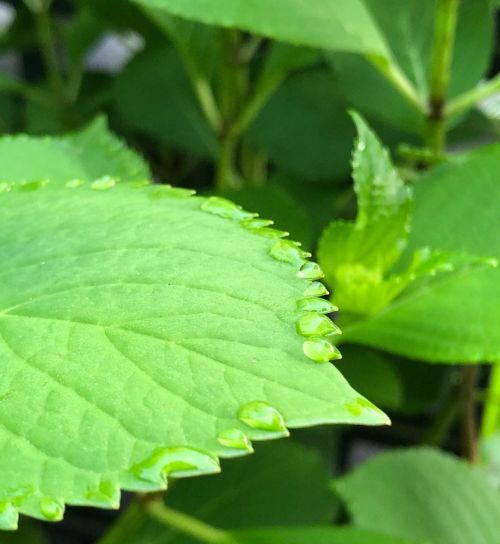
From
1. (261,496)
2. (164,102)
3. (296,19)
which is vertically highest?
(296,19)

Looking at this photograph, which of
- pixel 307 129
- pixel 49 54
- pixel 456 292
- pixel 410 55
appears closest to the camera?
pixel 456 292

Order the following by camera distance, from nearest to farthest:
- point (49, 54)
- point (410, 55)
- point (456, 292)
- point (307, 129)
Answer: point (456, 292) < point (410, 55) < point (307, 129) < point (49, 54)

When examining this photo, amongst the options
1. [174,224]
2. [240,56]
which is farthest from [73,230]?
[240,56]

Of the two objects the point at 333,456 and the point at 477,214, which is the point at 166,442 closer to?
the point at 477,214

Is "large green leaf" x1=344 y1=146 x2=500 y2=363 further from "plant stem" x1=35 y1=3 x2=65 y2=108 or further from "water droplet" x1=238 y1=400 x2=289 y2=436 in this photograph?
"plant stem" x1=35 y1=3 x2=65 y2=108

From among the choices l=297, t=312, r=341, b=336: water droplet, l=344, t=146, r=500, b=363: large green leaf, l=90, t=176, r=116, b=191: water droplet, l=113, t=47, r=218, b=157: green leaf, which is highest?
l=297, t=312, r=341, b=336: water droplet

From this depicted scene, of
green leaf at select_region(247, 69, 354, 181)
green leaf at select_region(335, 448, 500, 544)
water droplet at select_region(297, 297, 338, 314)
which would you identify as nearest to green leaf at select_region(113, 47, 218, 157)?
green leaf at select_region(247, 69, 354, 181)

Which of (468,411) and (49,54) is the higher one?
(49,54)

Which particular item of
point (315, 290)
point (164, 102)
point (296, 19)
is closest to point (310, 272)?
point (315, 290)

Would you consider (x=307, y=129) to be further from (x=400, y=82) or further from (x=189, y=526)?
(x=189, y=526)
